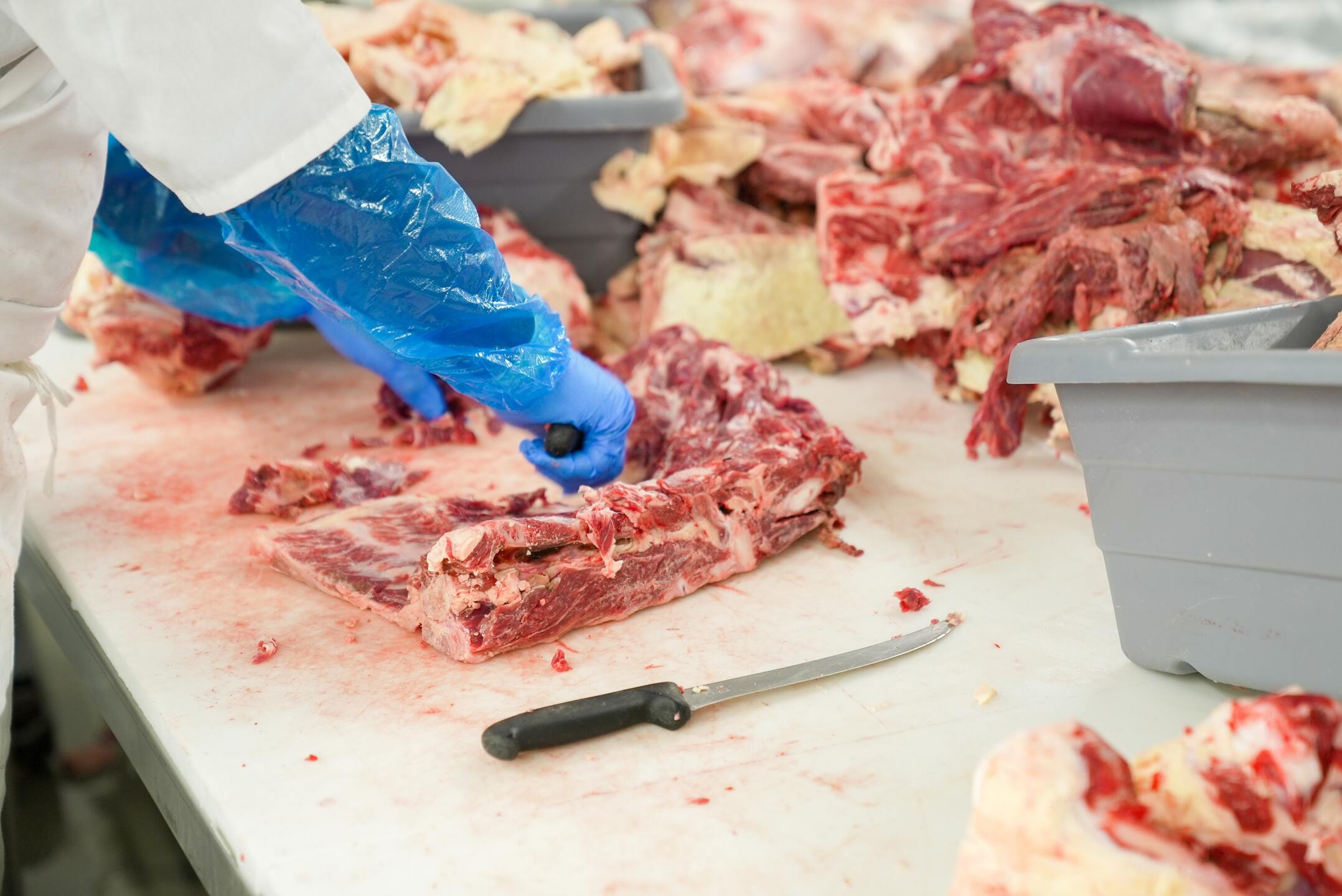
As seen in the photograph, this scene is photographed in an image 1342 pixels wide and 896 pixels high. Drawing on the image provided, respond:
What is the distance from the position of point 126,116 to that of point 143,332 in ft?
5.61

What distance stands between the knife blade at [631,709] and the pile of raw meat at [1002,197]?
1016 millimetres

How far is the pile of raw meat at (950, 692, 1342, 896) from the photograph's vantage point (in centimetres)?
101

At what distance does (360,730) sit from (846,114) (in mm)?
2544

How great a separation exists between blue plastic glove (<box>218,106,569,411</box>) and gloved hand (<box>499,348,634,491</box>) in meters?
0.15

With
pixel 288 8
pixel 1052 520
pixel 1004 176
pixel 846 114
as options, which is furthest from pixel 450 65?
pixel 1052 520

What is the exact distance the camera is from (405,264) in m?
1.70

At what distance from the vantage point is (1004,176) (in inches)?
112

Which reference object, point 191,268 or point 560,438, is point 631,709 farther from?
point 191,268

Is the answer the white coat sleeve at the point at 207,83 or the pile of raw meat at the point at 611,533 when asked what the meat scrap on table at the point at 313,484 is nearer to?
the pile of raw meat at the point at 611,533

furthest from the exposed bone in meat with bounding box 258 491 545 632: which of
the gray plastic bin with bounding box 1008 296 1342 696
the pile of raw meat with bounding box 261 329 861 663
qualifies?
the gray plastic bin with bounding box 1008 296 1342 696

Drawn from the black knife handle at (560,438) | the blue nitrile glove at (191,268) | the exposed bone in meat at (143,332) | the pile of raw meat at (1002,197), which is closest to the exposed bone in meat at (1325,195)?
the pile of raw meat at (1002,197)

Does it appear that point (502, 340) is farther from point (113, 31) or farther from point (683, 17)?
point (683, 17)

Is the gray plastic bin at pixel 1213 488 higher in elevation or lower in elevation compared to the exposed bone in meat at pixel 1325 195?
lower

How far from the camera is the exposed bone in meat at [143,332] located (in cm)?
294
